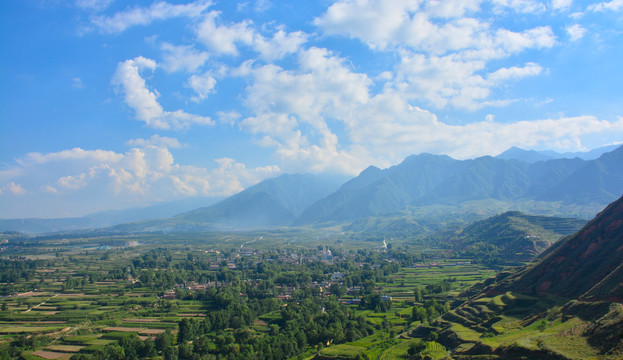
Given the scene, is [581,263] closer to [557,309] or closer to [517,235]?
[557,309]

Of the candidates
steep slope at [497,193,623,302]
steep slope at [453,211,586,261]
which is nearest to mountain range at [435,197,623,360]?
steep slope at [497,193,623,302]

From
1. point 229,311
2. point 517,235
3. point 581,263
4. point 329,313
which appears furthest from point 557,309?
point 517,235

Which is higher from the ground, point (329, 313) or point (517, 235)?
point (517, 235)

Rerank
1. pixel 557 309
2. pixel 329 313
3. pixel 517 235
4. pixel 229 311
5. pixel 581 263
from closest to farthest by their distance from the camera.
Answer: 1. pixel 557 309
2. pixel 581 263
3. pixel 329 313
4. pixel 229 311
5. pixel 517 235

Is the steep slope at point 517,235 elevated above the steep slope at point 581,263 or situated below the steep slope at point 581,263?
below

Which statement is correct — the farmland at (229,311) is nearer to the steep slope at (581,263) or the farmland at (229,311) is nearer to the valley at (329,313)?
the valley at (329,313)

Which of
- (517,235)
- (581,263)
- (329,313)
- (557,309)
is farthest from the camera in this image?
(517,235)

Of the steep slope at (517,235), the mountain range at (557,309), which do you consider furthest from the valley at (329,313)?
the steep slope at (517,235)

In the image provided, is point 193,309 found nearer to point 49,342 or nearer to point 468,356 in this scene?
point 49,342

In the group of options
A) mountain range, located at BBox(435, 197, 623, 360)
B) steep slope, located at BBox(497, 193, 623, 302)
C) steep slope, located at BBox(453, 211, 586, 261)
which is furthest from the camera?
steep slope, located at BBox(453, 211, 586, 261)

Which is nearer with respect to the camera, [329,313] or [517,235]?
[329,313]

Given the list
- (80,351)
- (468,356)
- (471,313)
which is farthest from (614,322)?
(80,351)

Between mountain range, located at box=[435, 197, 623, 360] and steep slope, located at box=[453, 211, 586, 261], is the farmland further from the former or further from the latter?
steep slope, located at box=[453, 211, 586, 261]

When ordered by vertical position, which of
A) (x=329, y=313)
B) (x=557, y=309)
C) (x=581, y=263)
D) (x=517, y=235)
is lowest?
(x=329, y=313)
